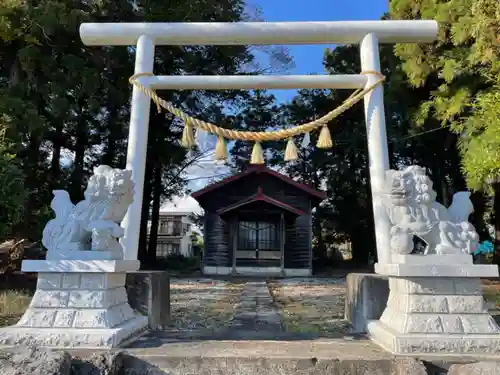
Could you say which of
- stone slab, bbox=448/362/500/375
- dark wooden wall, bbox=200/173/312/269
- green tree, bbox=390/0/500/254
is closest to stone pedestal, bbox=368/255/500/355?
stone slab, bbox=448/362/500/375

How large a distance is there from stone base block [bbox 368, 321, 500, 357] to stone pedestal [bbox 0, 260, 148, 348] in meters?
2.32

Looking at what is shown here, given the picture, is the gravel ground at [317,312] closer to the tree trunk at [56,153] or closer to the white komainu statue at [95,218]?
the white komainu statue at [95,218]

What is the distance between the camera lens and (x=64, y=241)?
12.7 feet

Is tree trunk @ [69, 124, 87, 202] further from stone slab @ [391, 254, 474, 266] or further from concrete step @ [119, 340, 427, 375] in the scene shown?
stone slab @ [391, 254, 474, 266]

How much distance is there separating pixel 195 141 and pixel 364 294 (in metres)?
2.90

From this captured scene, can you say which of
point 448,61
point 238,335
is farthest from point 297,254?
point 238,335

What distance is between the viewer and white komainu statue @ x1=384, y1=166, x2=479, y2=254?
12.2 feet

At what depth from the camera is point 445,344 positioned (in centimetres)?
338

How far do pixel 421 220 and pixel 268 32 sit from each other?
3.00 m

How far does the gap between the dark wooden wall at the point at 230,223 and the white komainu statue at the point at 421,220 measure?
542 inches

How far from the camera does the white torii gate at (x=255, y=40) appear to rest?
17.0 feet

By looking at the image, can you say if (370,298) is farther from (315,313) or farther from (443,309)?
(315,313)

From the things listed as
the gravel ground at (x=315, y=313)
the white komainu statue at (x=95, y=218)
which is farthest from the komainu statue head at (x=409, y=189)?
the white komainu statue at (x=95, y=218)

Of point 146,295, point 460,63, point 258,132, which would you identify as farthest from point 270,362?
point 460,63
